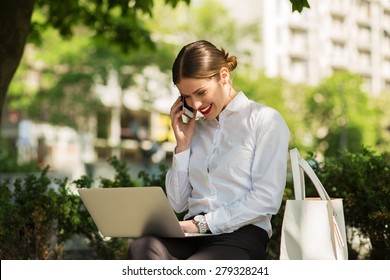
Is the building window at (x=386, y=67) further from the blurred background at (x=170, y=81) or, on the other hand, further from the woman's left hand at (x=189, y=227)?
the woman's left hand at (x=189, y=227)

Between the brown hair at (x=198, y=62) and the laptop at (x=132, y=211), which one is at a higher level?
the brown hair at (x=198, y=62)

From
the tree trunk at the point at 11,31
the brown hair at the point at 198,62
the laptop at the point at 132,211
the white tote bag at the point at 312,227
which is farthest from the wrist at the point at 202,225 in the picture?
the tree trunk at the point at 11,31

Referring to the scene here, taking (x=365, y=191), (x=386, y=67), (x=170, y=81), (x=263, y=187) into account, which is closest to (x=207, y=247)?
(x=263, y=187)

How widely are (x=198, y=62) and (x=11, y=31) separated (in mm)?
2929

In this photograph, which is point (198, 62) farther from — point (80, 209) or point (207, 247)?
point (80, 209)

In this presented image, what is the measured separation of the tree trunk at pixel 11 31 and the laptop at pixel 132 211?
110 inches

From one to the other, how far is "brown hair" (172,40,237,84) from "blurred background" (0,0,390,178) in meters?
7.01

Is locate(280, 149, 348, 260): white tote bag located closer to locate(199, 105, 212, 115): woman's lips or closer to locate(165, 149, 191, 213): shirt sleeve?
locate(199, 105, 212, 115): woman's lips

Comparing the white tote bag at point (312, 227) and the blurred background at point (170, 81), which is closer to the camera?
the white tote bag at point (312, 227)

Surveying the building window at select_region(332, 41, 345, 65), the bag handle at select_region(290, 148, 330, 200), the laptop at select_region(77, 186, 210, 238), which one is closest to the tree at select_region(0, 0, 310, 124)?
the bag handle at select_region(290, 148, 330, 200)

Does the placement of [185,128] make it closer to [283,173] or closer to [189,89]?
[189,89]

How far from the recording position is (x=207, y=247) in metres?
3.31

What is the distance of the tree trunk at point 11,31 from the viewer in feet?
19.3

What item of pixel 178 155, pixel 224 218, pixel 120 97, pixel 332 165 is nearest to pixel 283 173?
pixel 224 218
